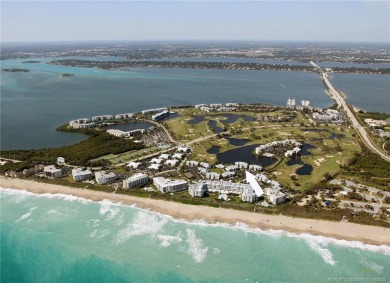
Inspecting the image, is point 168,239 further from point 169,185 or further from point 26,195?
point 26,195

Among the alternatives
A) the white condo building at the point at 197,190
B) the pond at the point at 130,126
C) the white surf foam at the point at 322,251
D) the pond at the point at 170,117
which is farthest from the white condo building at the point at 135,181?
the pond at the point at 170,117

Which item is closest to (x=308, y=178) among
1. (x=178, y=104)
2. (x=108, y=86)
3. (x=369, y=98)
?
(x=178, y=104)

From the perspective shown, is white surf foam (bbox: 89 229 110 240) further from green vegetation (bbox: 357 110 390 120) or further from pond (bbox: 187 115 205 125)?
green vegetation (bbox: 357 110 390 120)

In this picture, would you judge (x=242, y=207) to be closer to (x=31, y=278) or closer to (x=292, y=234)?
(x=292, y=234)

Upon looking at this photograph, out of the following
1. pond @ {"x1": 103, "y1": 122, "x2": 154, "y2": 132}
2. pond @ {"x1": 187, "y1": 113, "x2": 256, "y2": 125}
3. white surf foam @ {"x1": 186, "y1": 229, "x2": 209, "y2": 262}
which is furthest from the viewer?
pond @ {"x1": 187, "y1": 113, "x2": 256, "y2": 125}

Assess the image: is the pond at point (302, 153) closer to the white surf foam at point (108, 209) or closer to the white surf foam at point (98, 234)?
the white surf foam at point (108, 209)

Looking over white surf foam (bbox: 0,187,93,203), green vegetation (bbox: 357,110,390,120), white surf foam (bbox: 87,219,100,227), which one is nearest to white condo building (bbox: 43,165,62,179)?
white surf foam (bbox: 0,187,93,203)

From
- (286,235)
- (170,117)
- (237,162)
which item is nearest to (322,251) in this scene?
(286,235)
